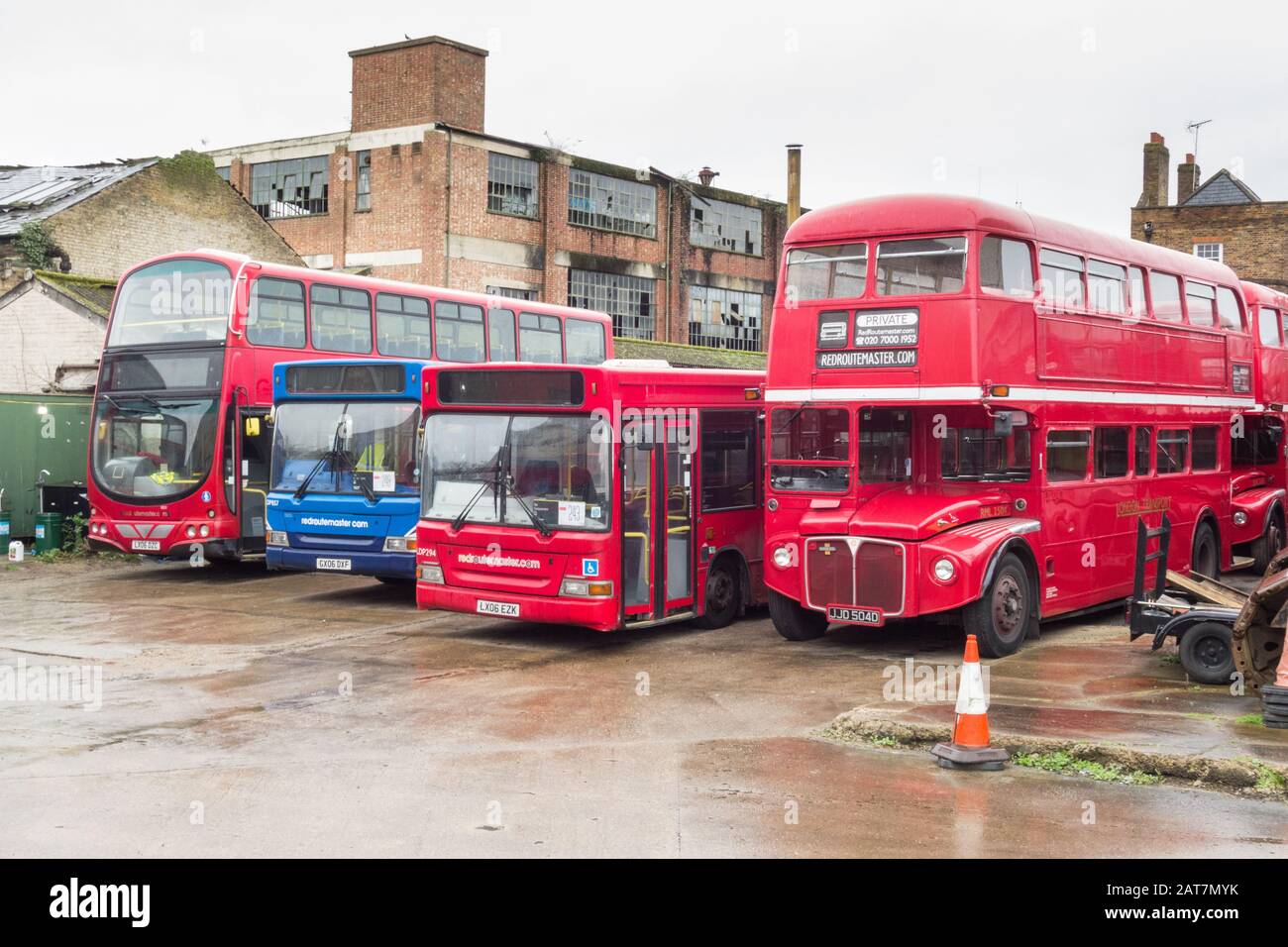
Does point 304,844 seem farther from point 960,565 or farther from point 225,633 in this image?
point 225,633

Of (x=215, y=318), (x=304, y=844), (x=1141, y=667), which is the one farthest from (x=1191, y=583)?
(x=215, y=318)

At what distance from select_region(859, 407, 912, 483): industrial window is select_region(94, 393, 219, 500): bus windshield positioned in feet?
32.4

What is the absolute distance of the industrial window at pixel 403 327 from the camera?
2092 cm

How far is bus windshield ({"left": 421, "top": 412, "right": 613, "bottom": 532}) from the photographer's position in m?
13.1

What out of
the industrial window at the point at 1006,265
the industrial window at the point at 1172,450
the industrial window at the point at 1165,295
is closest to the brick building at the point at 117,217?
the industrial window at the point at 1006,265

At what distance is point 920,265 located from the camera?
1284cm

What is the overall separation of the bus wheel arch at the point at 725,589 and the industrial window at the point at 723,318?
3252 cm

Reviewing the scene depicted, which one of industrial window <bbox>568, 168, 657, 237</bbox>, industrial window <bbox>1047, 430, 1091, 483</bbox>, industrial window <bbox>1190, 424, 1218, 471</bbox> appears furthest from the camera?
industrial window <bbox>568, 168, 657, 237</bbox>

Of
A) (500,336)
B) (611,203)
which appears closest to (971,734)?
(500,336)

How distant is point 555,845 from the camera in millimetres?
6801

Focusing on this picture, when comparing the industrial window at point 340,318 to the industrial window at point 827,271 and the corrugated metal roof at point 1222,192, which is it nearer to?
the industrial window at point 827,271

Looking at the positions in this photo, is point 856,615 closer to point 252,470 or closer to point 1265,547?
point 252,470

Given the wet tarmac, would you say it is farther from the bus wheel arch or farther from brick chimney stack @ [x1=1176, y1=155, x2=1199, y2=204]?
brick chimney stack @ [x1=1176, y1=155, x2=1199, y2=204]

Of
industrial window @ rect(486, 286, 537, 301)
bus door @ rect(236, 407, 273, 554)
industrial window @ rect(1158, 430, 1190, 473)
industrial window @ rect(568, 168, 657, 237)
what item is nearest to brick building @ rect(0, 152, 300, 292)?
industrial window @ rect(486, 286, 537, 301)
